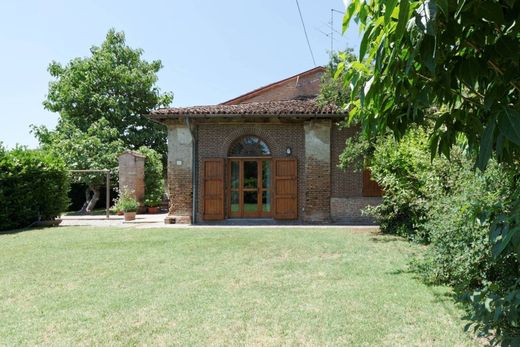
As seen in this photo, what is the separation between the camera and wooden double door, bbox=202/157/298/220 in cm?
1346

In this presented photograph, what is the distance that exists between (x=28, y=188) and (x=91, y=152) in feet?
29.6

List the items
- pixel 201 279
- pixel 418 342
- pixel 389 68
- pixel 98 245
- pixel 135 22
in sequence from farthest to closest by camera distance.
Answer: pixel 135 22 < pixel 98 245 < pixel 201 279 < pixel 418 342 < pixel 389 68

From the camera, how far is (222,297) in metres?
4.64

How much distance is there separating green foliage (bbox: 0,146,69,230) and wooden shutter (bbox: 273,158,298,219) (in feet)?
25.6

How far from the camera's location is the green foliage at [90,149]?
2061 centimetres

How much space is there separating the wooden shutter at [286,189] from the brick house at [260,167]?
35 mm

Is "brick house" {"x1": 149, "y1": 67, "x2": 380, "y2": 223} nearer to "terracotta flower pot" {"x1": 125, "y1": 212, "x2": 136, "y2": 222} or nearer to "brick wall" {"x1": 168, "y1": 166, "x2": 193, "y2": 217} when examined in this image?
"brick wall" {"x1": 168, "y1": 166, "x2": 193, "y2": 217}

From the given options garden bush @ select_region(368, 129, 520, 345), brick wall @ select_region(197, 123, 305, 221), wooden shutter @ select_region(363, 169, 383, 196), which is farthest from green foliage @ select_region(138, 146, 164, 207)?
garden bush @ select_region(368, 129, 520, 345)

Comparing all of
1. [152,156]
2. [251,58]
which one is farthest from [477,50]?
[152,156]

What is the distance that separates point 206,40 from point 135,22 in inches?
87.7

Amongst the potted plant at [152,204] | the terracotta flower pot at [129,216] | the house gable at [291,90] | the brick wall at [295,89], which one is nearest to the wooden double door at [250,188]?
the terracotta flower pot at [129,216]

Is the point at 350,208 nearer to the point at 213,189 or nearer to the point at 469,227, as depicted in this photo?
the point at 213,189

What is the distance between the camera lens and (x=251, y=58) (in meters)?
14.2

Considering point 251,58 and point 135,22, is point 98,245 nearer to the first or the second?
point 135,22
